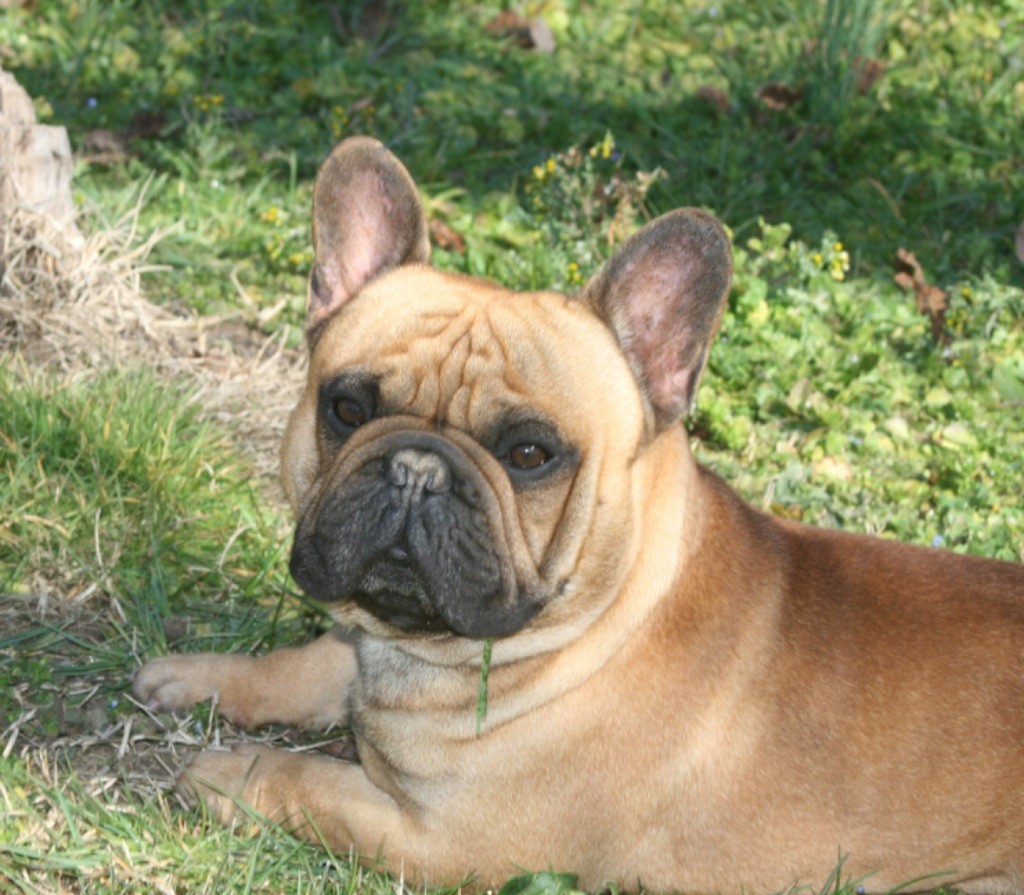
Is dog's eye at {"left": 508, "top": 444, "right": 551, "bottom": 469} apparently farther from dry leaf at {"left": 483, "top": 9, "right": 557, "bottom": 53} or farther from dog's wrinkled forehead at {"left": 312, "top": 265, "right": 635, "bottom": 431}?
dry leaf at {"left": 483, "top": 9, "right": 557, "bottom": 53}

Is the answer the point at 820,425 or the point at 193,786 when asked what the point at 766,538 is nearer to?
the point at 193,786

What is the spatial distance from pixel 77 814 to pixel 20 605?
0.95 m

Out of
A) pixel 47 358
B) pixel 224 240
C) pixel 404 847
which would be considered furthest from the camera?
pixel 224 240

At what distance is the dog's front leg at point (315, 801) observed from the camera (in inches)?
140

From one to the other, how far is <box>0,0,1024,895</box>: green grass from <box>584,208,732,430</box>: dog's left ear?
1311mm

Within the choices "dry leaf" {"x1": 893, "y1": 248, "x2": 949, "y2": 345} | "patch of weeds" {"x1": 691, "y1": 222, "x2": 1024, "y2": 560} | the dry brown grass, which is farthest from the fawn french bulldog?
"dry leaf" {"x1": 893, "y1": 248, "x2": 949, "y2": 345}

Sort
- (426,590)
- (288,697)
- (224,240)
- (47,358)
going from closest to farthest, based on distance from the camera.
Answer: (426,590) → (288,697) → (47,358) → (224,240)

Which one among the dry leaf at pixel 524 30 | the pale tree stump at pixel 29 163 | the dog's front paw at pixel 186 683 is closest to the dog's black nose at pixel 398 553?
the dog's front paw at pixel 186 683

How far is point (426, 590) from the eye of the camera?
3.28 meters

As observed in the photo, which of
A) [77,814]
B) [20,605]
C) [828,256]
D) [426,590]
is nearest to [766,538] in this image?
[426,590]

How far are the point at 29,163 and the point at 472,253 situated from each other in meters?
1.97

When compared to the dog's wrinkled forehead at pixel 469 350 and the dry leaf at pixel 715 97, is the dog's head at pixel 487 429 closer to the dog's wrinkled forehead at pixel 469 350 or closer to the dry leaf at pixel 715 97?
the dog's wrinkled forehead at pixel 469 350

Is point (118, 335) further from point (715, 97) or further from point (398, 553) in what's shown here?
point (715, 97)

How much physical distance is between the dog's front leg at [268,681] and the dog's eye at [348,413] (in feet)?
3.17
